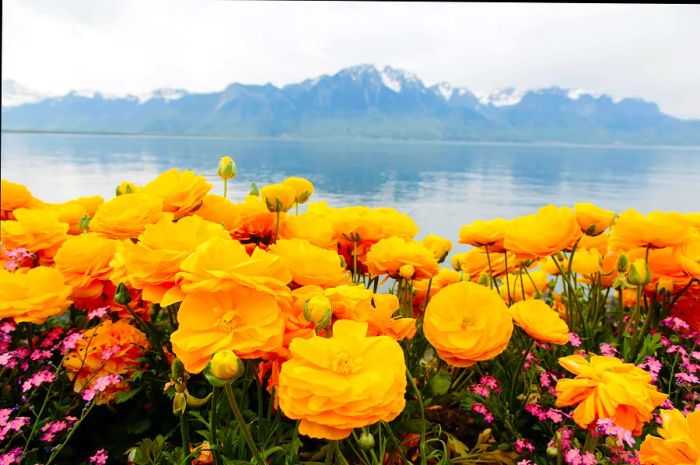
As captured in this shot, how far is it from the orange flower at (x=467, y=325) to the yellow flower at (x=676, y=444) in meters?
0.24

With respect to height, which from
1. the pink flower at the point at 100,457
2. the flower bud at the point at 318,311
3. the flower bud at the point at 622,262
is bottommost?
the pink flower at the point at 100,457

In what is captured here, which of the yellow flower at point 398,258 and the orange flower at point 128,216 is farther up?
the orange flower at point 128,216

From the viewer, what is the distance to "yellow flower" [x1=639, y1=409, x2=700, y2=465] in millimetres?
563

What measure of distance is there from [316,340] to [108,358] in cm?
68

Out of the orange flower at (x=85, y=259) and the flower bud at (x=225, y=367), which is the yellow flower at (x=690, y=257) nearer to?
the flower bud at (x=225, y=367)

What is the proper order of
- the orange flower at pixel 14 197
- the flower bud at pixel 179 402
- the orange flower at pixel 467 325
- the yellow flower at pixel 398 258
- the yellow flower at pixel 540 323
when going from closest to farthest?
the flower bud at pixel 179 402 < the orange flower at pixel 467 325 < the yellow flower at pixel 540 323 < the yellow flower at pixel 398 258 < the orange flower at pixel 14 197

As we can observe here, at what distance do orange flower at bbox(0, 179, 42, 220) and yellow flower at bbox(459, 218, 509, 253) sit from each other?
1591mm

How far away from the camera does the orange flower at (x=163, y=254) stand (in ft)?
2.24

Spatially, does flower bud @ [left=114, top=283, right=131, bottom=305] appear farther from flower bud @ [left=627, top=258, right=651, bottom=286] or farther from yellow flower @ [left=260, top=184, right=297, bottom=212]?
flower bud @ [left=627, top=258, right=651, bottom=286]

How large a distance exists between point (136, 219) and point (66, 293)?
321 millimetres

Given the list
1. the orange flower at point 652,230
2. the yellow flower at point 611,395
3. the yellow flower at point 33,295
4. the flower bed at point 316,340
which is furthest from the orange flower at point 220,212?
the orange flower at point 652,230

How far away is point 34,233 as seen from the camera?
1.30 m

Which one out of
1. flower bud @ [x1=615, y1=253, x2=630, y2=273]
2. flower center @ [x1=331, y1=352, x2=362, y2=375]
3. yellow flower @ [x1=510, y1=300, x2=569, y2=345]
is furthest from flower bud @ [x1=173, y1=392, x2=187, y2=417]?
flower bud @ [x1=615, y1=253, x2=630, y2=273]

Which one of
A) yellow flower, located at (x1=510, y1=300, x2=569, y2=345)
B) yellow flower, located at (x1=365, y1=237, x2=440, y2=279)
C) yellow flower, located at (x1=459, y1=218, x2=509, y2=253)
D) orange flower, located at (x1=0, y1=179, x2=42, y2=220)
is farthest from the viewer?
orange flower, located at (x1=0, y1=179, x2=42, y2=220)
